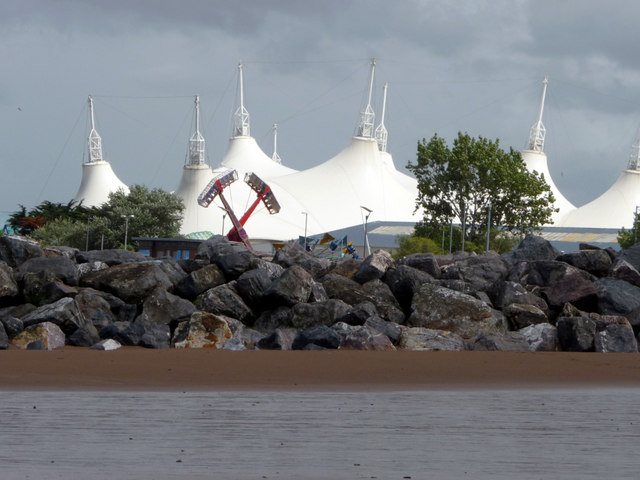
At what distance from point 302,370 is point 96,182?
113963mm

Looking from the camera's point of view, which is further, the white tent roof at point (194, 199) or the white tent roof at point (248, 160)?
the white tent roof at point (248, 160)

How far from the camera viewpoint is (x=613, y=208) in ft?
345

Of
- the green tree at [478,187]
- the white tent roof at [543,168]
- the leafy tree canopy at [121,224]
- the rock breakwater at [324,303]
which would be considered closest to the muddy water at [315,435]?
the rock breakwater at [324,303]

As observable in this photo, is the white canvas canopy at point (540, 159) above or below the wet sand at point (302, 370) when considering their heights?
above

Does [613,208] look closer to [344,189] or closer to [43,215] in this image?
[344,189]

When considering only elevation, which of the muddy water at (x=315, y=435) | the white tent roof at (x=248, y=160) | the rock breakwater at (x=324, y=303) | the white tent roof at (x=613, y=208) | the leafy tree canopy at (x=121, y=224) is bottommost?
the muddy water at (x=315, y=435)

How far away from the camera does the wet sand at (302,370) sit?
33.7ft

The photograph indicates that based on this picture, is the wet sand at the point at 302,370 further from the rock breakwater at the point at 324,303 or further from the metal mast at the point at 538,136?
the metal mast at the point at 538,136

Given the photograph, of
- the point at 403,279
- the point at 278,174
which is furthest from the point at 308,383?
the point at 278,174

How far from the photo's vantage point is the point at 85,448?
20.1 ft

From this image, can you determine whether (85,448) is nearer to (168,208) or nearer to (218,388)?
(218,388)

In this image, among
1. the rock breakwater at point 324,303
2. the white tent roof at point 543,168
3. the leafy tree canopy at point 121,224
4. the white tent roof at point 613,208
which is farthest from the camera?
the white tent roof at point 543,168

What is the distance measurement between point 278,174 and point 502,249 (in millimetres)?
57148

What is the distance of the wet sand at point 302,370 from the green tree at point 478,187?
5204 cm
